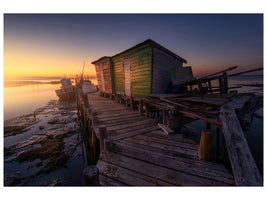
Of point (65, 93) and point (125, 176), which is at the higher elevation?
point (65, 93)

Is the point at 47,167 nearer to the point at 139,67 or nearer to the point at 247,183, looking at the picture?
the point at 139,67

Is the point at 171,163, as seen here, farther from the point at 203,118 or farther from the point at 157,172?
the point at 203,118

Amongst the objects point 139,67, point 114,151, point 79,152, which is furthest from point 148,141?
point 79,152

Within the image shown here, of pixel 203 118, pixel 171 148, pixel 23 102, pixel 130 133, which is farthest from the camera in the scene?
pixel 23 102

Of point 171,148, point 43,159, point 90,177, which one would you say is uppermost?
point 90,177

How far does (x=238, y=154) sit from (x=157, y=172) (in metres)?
1.82

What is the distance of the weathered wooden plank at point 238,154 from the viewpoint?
6.90ft

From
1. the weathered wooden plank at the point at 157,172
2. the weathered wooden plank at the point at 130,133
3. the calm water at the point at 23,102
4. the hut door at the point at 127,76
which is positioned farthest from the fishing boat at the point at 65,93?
the weathered wooden plank at the point at 157,172

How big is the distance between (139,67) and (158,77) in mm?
1608

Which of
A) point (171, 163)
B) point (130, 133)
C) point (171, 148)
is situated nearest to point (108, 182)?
point (171, 163)

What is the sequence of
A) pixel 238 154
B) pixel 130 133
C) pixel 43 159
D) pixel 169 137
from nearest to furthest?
pixel 238 154 → pixel 169 137 → pixel 130 133 → pixel 43 159

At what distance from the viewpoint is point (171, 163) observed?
9.35ft

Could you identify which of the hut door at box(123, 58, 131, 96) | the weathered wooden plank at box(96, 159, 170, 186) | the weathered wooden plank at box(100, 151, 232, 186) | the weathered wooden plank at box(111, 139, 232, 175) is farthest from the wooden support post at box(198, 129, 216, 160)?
the hut door at box(123, 58, 131, 96)

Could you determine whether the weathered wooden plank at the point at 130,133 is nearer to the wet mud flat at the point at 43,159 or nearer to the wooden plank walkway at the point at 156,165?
the wooden plank walkway at the point at 156,165
